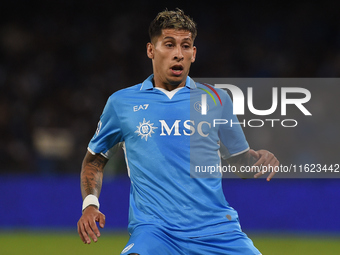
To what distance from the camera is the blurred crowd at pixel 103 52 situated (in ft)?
41.7

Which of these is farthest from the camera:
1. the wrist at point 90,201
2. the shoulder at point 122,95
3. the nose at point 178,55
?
the shoulder at point 122,95

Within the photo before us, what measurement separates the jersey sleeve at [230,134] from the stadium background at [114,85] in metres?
6.30

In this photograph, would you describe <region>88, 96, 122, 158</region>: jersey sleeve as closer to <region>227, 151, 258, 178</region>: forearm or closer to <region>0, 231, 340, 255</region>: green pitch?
<region>227, 151, 258, 178</region>: forearm

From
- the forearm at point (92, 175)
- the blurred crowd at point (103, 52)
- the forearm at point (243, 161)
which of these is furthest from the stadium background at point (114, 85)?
the forearm at point (92, 175)

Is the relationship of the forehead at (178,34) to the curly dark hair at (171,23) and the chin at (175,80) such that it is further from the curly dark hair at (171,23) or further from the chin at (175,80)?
the chin at (175,80)

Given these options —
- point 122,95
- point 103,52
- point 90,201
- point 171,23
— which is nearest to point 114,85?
point 103,52

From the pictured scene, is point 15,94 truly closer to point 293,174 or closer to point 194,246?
point 293,174

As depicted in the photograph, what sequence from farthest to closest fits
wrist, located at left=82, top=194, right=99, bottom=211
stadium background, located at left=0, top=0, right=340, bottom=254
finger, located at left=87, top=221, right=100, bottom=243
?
stadium background, located at left=0, top=0, right=340, bottom=254 → wrist, located at left=82, top=194, right=99, bottom=211 → finger, located at left=87, top=221, right=100, bottom=243

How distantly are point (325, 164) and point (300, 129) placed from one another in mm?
1085

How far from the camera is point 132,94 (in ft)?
12.7

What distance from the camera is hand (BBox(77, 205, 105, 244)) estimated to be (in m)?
3.27

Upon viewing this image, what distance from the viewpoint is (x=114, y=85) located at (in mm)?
13641

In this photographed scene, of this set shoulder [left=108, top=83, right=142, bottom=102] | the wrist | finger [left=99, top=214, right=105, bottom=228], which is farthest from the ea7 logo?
finger [left=99, top=214, right=105, bottom=228]

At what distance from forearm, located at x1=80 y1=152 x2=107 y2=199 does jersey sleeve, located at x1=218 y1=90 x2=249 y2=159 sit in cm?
82
